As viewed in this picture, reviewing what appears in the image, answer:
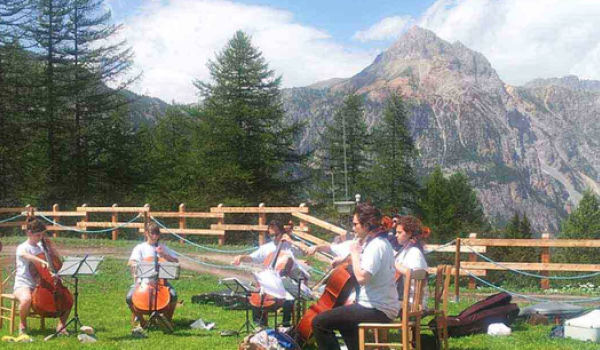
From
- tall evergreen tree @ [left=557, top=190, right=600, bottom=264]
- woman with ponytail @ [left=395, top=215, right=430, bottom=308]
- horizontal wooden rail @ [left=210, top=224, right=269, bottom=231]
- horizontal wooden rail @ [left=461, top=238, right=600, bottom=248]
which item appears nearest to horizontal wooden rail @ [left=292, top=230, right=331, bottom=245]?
horizontal wooden rail @ [left=210, top=224, right=269, bottom=231]

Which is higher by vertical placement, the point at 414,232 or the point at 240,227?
the point at 414,232

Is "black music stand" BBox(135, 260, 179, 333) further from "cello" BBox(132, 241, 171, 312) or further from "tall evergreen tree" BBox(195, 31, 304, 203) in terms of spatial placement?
"tall evergreen tree" BBox(195, 31, 304, 203)

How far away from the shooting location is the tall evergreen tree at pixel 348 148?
4183cm

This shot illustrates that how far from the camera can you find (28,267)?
7.74 meters

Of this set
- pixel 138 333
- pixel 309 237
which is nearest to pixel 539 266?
pixel 309 237

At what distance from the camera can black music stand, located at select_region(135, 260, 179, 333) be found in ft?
26.1

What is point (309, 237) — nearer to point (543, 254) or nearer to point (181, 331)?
point (543, 254)

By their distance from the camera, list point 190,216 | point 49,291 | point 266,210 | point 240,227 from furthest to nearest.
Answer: point 190,216, point 240,227, point 266,210, point 49,291

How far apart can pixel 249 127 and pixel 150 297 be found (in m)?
25.6

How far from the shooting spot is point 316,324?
17.6ft

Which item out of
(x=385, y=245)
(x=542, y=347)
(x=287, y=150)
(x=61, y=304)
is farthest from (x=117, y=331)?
(x=287, y=150)

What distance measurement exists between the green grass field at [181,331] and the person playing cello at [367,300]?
196 centimetres

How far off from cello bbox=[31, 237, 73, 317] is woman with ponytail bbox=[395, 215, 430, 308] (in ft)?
13.4

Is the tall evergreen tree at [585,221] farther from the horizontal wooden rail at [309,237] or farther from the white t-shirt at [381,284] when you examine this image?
Result: the white t-shirt at [381,284]
